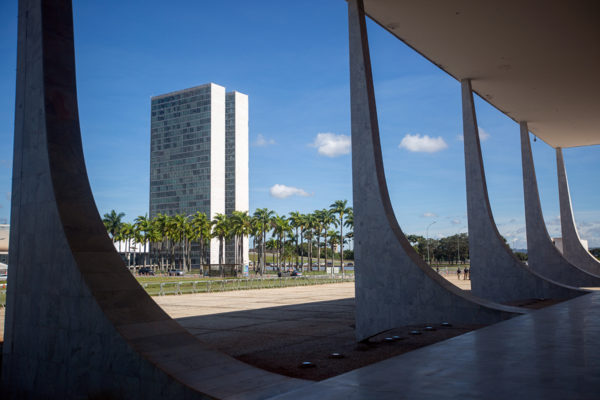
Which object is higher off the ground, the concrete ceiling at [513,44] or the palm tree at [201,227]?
the concrete ceiling at [513,44]

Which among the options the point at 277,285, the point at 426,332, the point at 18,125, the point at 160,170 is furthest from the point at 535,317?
the point at 160,170

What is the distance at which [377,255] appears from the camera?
11.0m

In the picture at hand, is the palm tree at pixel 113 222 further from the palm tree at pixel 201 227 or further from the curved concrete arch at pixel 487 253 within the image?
the curved concrete arch at pixel 487 253

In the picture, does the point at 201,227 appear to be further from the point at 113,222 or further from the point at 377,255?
the point at 377,255

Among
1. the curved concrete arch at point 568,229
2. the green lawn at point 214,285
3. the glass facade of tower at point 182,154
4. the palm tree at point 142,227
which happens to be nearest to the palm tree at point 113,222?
the palm tree at point 142,227

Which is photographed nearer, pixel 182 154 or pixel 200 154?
pixel 200 154

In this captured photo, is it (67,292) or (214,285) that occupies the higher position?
(67,292)

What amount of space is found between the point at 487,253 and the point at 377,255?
26.1 feet

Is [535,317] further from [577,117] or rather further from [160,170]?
[160,170]

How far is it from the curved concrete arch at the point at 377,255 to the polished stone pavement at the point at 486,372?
3.33 meters

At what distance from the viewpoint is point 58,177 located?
6531mm

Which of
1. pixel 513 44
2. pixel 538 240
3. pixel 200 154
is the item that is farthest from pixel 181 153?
pixel 513 44

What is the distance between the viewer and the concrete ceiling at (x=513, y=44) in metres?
12.3

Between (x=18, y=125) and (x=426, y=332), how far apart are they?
34.0 feet
